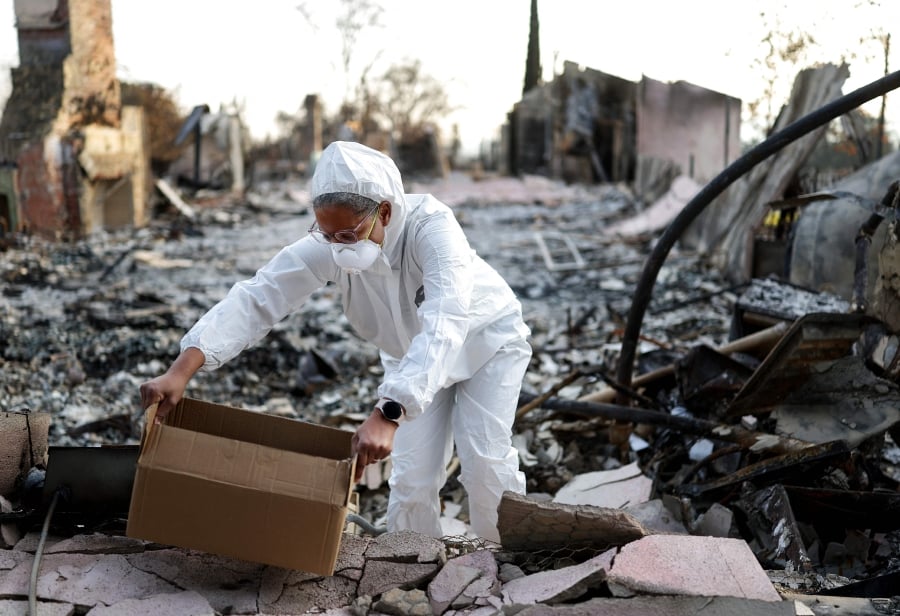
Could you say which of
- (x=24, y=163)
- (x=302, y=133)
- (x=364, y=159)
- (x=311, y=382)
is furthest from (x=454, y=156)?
(x=364, y=159)

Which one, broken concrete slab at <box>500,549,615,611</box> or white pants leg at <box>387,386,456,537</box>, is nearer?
broken concrete slab at <box>500,549,615,611</box>

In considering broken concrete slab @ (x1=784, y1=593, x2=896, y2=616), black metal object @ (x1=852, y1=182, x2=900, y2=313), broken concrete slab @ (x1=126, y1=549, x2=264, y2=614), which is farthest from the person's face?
black metal object @ (x1=852, y1=182, x2=900, y2=313)

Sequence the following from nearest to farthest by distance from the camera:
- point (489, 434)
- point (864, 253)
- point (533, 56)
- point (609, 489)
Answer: point (489, 434)
point (864, 253)
point (609, 489)
point (533, 56)

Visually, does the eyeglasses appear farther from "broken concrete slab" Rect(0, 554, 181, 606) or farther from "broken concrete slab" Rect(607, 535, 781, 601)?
"broken concrete slab" Rect(607, 535, 781, 601)

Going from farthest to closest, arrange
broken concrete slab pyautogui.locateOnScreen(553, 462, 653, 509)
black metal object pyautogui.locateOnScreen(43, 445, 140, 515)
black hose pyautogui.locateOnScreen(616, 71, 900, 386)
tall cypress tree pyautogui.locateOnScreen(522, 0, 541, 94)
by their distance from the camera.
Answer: tall cypress tree pyautogui.locateOnScreen(522, 0, 541, 94) → broken concrete slab pyautogui.locateOnScreen(553, 462, 653, 509) → black hose pyautogui.locateOnScreen(616, 71, 900, 386) → black metal object pyautogui.locateOnScreen(43, 445, 140, 515)

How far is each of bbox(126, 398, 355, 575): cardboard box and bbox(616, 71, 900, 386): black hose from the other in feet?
7.68

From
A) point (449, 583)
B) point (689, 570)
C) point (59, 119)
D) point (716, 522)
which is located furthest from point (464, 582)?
point (59, 119)

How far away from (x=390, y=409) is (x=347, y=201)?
71 cm

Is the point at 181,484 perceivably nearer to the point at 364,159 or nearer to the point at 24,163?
the point at 364,159

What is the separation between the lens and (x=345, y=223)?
2438 millimetres

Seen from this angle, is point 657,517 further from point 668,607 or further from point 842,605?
point 668,607

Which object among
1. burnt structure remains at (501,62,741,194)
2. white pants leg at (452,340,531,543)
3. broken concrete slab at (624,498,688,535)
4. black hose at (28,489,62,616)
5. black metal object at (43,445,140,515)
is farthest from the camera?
burnt structure remains at (501,62,741,194)

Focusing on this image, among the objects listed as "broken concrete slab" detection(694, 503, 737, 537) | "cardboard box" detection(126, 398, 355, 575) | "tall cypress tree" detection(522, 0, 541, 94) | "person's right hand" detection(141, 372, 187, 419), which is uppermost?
"tall cypress tree" detection(522, 0, 541, 94)

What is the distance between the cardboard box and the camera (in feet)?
6.34
